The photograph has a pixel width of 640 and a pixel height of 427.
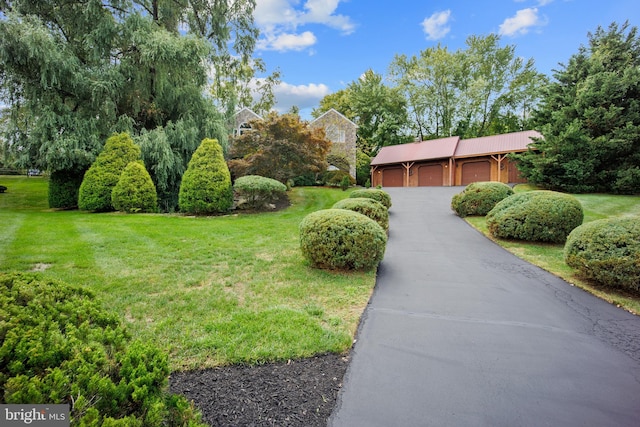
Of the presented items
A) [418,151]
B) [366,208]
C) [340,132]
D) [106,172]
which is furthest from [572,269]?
[418,151]

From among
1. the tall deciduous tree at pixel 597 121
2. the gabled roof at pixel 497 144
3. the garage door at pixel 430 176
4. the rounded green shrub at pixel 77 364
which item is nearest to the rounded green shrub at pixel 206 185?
the rounded green shrub at pixel 77 364

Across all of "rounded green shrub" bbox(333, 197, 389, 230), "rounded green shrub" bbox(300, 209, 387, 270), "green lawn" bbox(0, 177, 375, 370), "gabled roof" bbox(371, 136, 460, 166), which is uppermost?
"gabled roof" bbox(371, 136, 460, 166)

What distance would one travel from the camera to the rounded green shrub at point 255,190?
11.6 metres

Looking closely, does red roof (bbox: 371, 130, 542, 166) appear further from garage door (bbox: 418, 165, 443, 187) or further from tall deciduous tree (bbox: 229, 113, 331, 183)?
tall deciduous tree (bbox: 229, 113, 331, 183)

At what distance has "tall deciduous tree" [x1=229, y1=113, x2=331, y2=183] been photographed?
13.6 metres

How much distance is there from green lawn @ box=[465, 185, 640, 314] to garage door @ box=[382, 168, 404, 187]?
1371cm

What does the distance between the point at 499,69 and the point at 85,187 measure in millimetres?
36196

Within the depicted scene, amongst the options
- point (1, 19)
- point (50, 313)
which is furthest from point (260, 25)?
point (50, 313)

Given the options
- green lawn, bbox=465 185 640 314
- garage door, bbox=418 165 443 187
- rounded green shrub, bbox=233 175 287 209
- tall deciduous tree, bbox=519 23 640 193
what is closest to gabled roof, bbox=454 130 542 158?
garage door, bbox=418 165 443 187

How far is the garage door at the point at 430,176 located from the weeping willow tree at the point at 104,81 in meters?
16.9

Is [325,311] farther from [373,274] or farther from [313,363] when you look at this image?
[373,274]

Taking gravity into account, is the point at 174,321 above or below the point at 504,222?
below

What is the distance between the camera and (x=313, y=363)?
8.73ft

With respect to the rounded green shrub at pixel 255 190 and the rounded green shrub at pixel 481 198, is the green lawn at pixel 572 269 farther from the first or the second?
the rounded green shrub at pixel 255 190
